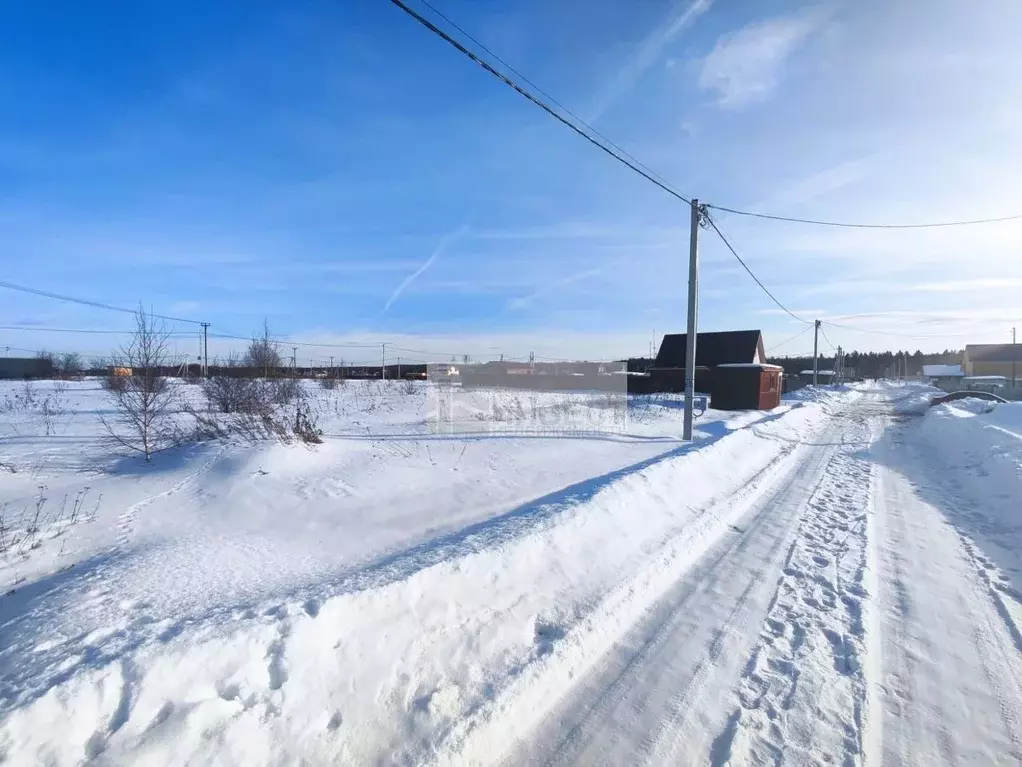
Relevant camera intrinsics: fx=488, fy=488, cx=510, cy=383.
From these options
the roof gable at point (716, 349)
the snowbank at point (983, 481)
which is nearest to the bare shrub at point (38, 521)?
the snowbank at point (983, 481)

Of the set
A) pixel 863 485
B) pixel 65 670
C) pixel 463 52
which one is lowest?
pixel 863 485

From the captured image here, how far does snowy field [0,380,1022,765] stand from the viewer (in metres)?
2.43

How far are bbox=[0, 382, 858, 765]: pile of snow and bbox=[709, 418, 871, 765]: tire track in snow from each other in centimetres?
94

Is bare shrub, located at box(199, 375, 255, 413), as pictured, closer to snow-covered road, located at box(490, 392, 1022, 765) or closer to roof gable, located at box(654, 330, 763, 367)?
snow-covered road, located at box(490, 392, 1022, 765)

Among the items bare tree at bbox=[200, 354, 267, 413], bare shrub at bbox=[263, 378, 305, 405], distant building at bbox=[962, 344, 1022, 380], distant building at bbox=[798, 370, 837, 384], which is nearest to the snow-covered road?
bare tree at bbox=[200, 354, 267, 413]

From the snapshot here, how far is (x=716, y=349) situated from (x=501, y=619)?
31.6 metres

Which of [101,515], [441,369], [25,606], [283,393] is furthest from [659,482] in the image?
[441,369]

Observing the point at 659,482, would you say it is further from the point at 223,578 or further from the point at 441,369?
the point at 441,369

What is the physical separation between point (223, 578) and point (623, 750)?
3317mm

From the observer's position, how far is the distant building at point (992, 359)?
7081 cm

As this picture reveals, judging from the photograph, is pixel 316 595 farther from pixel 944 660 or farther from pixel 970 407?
pixel 970 407

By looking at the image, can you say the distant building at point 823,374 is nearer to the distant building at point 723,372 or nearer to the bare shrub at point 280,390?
the distant building at point 723,372

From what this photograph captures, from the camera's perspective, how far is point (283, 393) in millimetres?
17766

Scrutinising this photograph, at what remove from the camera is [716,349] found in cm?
3186
